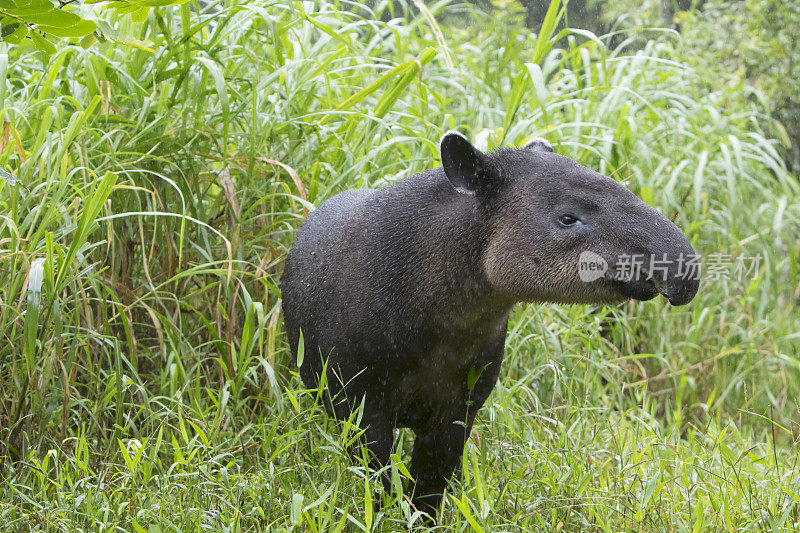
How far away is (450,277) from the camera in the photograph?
9.71ft

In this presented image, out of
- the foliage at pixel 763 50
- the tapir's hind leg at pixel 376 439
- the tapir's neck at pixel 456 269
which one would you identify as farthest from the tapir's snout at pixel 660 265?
the foliage at pixel 763 50

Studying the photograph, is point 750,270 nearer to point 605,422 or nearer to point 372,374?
point 605,422

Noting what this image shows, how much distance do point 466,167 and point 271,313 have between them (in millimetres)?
1394

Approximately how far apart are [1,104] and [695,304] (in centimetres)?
411

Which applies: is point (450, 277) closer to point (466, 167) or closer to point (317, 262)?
point (466, 167)

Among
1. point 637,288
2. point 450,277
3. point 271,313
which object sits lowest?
point 271,313

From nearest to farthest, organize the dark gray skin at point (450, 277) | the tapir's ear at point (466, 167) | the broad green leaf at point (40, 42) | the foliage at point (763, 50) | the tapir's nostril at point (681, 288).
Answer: the broad green leaf at point (40, 42), the tapir's nostril at point (681, 288), the dark gray skin at point (450, 277), the tapir's ear at point (466, 167), the foliage at point (763, 50)

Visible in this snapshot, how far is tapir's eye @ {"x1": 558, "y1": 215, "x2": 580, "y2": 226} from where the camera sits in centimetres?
280

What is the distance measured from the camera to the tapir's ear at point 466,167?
9.45 feet

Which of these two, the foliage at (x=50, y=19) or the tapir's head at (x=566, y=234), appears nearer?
the foliage at (x=50, y=19)

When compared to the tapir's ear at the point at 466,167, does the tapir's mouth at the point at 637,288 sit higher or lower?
lower

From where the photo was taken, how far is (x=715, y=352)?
213 inches

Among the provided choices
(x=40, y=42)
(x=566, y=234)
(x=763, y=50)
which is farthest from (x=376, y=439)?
(x=763, y=50)
